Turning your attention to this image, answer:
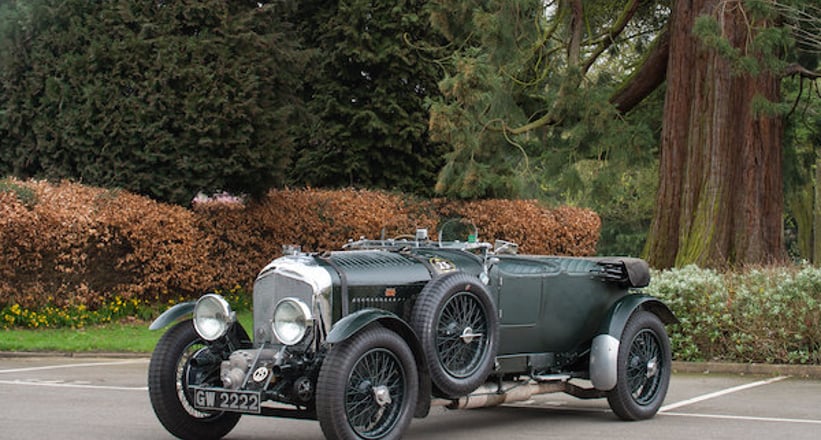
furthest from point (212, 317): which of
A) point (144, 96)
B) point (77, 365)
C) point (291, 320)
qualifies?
point (144, 96)

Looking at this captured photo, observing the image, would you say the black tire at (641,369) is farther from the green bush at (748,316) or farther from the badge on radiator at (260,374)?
the green bush at (748,316)

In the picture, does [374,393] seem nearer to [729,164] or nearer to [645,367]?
[645,367]

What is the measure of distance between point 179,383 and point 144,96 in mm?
13057

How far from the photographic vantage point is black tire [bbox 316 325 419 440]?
7.08m

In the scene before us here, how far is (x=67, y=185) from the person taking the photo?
18938 millimetres

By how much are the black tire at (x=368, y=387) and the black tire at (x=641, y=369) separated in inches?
92.2

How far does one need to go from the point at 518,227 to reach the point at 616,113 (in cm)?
495

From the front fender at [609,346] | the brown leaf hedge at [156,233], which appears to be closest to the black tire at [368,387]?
the front fender at [609,346]

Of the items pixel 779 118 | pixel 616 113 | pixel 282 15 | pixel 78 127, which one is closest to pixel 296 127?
pixel 282 15

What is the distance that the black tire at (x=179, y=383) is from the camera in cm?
794

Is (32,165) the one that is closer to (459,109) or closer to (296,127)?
(296,127)

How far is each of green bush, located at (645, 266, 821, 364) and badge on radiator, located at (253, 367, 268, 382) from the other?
7.64 meters

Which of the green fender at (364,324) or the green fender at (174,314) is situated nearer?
the green fender at (364,324)

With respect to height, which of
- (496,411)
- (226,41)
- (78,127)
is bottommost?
(496,411)
